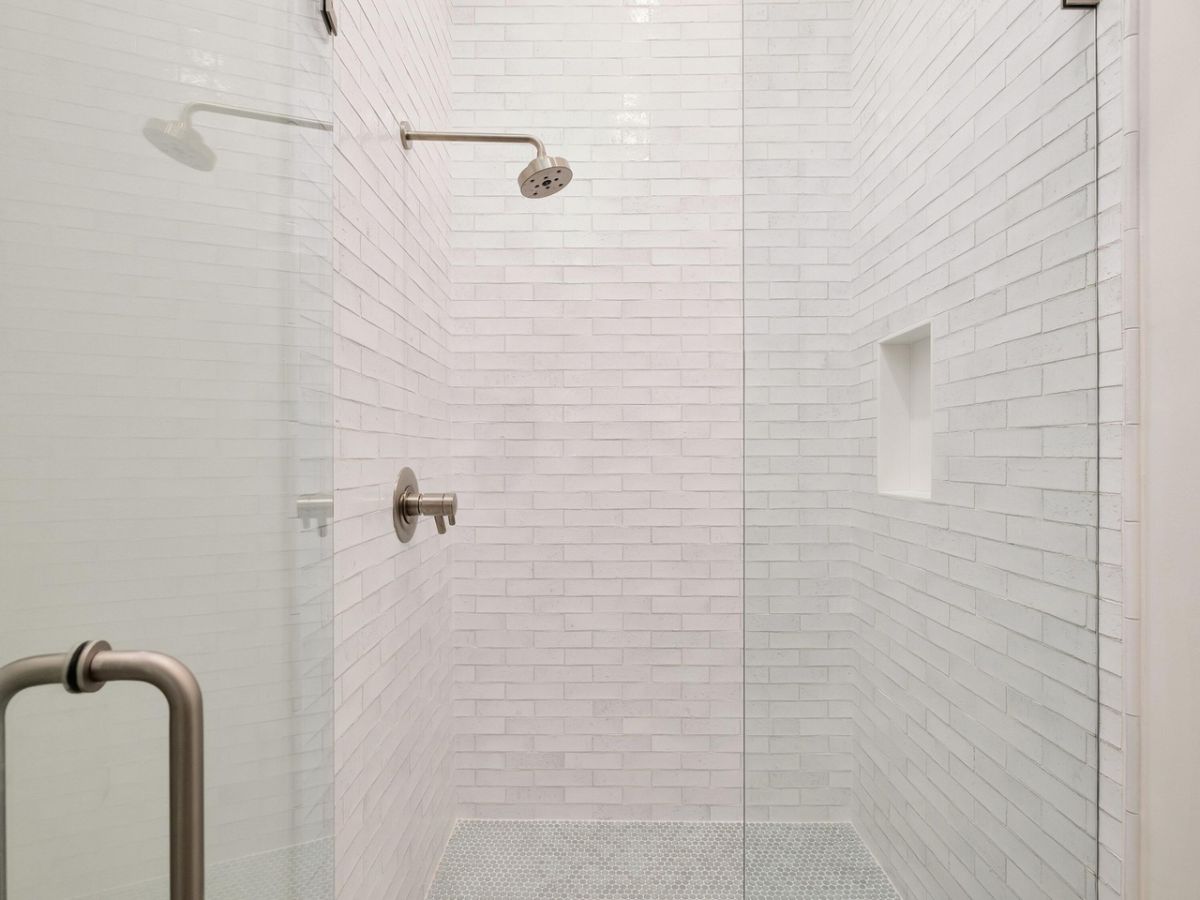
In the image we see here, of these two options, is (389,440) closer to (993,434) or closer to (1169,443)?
(993,434)

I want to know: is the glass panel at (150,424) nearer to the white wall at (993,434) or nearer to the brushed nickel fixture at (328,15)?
the brushed nickel fixture at (328,15)

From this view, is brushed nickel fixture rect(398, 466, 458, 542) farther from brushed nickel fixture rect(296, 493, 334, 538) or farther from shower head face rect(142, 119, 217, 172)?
shower head face rect(142, 119, 217, 172)

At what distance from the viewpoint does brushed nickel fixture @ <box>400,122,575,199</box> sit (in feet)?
5.29

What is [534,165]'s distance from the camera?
1.61m

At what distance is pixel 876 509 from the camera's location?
107cm

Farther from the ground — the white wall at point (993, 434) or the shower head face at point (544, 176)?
the shower head face at point (544, 176)

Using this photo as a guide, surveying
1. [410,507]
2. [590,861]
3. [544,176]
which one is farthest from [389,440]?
[590,861]

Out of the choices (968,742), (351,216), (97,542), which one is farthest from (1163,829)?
(351,216)

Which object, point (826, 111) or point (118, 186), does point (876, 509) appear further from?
point (118, 186)

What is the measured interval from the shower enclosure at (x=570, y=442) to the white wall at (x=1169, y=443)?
0.05 metres

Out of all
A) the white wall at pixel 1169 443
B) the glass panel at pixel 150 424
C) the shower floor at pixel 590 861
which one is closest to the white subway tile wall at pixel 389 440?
the shower floor at pixel 590 861

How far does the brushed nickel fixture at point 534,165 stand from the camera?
1612 millimetres

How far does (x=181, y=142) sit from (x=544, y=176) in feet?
3.87

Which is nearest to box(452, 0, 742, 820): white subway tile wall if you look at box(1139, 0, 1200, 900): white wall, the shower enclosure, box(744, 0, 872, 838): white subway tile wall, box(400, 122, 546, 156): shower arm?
the shower enclosure
